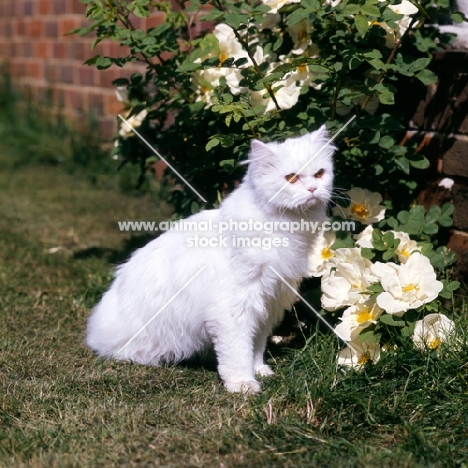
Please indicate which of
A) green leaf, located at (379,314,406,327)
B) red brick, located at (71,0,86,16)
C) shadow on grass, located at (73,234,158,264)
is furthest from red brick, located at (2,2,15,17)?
green leaf, located at (379,314,406,327)

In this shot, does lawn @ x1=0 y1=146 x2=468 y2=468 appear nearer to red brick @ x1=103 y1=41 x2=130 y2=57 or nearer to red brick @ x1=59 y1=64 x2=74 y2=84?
red brick @ x1=103 y1=41 x2=130 y2=57

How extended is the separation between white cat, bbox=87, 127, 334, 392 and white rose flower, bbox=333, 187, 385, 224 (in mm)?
453

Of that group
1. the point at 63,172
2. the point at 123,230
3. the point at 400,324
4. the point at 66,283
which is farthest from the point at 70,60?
the point at 400,324

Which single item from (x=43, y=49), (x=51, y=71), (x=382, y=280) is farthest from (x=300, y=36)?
(x=43, y=49)

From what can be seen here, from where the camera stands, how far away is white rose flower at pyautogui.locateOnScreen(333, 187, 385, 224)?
10.3ft

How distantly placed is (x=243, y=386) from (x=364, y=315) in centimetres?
55

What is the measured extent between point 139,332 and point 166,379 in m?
0.24

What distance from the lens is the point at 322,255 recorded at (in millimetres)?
3061

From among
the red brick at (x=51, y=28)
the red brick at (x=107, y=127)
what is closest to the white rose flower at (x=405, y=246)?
the red brick at (x=107, y=127)

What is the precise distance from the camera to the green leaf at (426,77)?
299cm

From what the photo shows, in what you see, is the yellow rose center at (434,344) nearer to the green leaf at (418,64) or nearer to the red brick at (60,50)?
the green leaf at (418,64)

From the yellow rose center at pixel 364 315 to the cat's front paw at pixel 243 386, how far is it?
47 centimetres

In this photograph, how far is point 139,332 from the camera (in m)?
2.90

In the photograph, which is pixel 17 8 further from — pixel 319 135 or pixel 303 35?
pixel 319 135
